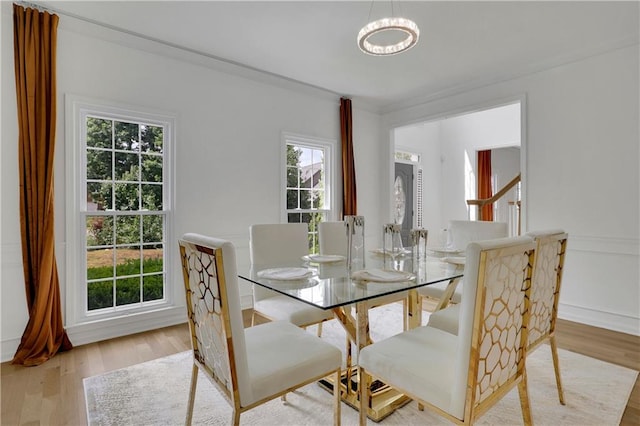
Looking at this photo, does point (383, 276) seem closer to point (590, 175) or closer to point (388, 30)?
point (388, 30)

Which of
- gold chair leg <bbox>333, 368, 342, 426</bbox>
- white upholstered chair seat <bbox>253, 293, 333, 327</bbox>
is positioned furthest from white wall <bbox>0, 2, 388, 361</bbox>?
gold chair leg <bbox>333, 368, 342, 426</bbox>

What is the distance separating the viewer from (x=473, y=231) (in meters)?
3.08

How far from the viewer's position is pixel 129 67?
3.08 meters

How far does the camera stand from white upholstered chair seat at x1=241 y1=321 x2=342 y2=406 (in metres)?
1.37

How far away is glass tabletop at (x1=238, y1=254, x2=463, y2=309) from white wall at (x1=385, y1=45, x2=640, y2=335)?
199cm

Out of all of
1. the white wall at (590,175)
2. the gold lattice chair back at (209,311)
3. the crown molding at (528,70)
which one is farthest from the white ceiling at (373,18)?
the gold lattice chair back at (209,311)

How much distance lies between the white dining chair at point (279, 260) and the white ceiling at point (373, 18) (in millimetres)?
1680

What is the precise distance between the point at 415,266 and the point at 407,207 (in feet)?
14.4

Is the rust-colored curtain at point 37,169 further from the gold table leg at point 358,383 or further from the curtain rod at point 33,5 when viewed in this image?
the gold table leg at point 358,383

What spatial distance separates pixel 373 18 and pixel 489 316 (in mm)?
2451

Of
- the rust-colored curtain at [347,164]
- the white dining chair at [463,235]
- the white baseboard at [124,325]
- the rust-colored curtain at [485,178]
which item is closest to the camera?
the white dining chair at [463,235]

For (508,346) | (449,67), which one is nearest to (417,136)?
(449,67)

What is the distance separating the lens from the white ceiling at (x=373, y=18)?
2.56 metres

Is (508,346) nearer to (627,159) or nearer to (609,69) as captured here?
(627,159)
